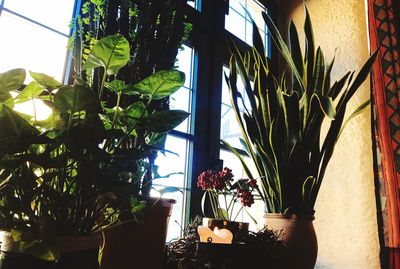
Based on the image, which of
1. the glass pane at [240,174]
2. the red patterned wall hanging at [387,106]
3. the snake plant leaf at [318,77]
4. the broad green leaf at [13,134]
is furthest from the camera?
the glass pane at [240,174]

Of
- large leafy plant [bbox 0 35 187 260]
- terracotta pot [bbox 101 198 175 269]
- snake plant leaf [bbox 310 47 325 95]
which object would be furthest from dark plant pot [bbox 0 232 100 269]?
snake plant leaf [bbox 310 47 325 95]

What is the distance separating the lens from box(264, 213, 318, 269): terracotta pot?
1.01 m

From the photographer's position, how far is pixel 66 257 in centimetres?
54

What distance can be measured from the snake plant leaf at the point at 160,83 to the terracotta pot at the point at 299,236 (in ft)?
2.02

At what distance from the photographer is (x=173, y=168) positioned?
1396 mm

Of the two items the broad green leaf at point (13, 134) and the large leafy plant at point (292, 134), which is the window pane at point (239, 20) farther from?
the broad green leaf at point (13, 134)

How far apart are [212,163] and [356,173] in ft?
2.65

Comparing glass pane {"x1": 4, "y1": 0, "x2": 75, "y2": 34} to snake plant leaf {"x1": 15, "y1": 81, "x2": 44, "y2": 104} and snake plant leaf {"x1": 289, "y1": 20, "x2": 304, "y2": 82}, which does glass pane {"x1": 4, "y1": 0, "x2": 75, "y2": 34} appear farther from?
snake plant leaf {"x1": 289, "y1": 20, "x2": 304, "y2": 82}

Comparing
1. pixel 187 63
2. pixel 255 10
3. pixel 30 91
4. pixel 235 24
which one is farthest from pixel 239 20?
pixel 30 91

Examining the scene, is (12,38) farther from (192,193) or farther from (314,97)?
(314,97)

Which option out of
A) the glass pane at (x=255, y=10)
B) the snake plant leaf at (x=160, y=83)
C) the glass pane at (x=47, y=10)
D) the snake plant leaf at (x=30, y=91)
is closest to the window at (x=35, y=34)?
the glass pane at (x=47, y=10)

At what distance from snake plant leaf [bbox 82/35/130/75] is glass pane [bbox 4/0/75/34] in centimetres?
64

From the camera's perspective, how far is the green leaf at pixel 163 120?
2.24 feet

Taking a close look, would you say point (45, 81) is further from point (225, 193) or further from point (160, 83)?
point (225, 193)
